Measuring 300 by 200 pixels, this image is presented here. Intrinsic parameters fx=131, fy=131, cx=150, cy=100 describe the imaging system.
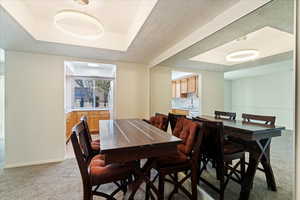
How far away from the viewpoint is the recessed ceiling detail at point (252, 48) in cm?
136

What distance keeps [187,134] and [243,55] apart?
1.62 metres

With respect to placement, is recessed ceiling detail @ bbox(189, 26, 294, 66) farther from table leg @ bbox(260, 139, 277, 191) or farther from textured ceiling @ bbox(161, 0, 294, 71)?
table leg @ bbox(260, 139, 277, 191)

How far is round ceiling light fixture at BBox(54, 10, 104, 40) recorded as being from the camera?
4.79 ft

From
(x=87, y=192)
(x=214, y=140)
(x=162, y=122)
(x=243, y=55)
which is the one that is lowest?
(x=87, y=192)

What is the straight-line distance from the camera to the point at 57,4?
1771mm

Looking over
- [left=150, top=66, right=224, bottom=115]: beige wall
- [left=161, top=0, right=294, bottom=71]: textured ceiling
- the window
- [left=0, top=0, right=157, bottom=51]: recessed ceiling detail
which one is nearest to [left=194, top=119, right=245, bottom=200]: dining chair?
[left=161, top=0, right=294, bottom=71]: textured ceiling

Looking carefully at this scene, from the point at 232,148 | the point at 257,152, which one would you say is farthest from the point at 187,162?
the point at 257,152

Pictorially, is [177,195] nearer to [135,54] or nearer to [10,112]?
[135,54]

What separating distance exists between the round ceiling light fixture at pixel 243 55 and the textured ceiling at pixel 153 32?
2.89 ft

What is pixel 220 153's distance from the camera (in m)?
1.55

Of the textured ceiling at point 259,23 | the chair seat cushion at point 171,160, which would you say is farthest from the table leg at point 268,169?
the textured ceiling at point 259,23

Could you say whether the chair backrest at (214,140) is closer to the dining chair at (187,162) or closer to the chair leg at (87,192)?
the dining chair at (187,162)

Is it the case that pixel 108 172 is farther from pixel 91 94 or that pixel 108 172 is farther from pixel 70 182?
pixel 91 94

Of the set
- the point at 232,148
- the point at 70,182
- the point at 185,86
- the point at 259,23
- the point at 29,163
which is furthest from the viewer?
the point at 185,86
